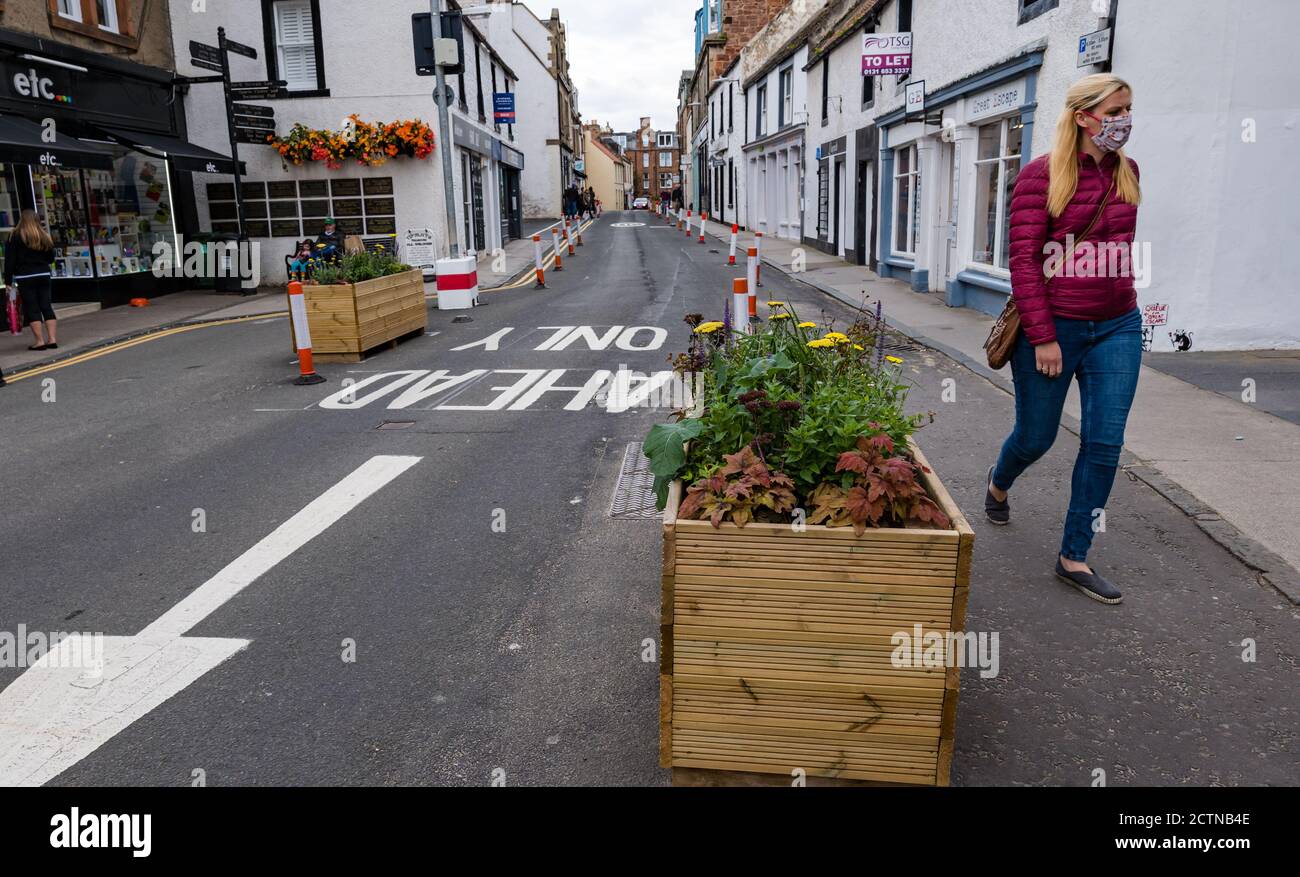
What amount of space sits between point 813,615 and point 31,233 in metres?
13.1

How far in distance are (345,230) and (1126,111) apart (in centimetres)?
2005

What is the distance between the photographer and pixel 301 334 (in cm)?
1030

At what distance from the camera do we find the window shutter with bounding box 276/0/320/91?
68.0 ft

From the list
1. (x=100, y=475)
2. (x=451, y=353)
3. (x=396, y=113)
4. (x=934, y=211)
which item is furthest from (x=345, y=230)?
(x=100, y=475)

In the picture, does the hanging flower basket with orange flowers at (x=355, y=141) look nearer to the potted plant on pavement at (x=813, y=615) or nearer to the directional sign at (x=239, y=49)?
the directional sign at (x=239, y=49)

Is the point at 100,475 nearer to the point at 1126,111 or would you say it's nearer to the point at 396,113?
the point at 1126,111

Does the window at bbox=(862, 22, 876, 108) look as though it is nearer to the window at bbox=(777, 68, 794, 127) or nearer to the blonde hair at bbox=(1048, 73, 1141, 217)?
the window at bbox=(777, 68, 794, 127)

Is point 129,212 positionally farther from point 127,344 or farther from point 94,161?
point 127,344

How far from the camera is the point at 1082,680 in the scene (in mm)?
3646

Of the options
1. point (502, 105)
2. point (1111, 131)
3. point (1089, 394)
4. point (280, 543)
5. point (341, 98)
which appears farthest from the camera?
point (502, 105)

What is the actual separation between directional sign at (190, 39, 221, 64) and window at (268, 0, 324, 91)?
282 centimetres

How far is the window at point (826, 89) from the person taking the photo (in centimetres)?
A: 2623

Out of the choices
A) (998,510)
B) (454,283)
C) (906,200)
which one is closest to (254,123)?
(454,283)
